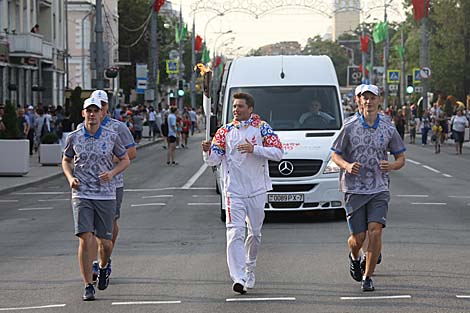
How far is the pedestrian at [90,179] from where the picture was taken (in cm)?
995

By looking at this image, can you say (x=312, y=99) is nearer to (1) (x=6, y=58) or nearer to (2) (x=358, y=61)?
(1) (x=6, y=58)

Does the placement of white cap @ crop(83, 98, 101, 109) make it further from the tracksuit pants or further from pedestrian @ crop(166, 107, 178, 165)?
pedestrian @ crop(166, 107, 178, 165)

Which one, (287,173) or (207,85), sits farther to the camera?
(287,173)

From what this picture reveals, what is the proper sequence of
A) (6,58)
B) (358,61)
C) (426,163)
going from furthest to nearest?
(358,61) < (6,58) < (426,163)

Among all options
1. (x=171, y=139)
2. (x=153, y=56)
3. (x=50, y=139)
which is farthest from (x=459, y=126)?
(x=153, y=56)

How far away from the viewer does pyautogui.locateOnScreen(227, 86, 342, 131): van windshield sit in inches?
689

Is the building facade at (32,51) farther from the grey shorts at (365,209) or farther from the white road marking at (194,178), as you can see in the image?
the grey shorts at (365,209)

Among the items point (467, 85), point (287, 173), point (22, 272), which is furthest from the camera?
point (467, 85)

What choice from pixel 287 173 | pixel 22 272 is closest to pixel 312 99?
pixel 287 173

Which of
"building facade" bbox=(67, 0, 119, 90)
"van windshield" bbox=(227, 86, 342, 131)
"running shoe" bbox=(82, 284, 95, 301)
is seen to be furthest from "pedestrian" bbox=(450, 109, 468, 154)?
"building facade" bbox=(67, 0, 119, 90)

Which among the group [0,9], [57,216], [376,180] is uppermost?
[0,9]

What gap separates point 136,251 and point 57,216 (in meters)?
5.60

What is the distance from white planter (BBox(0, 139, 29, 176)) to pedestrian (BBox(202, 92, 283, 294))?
1827cm

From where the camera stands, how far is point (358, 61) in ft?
605
